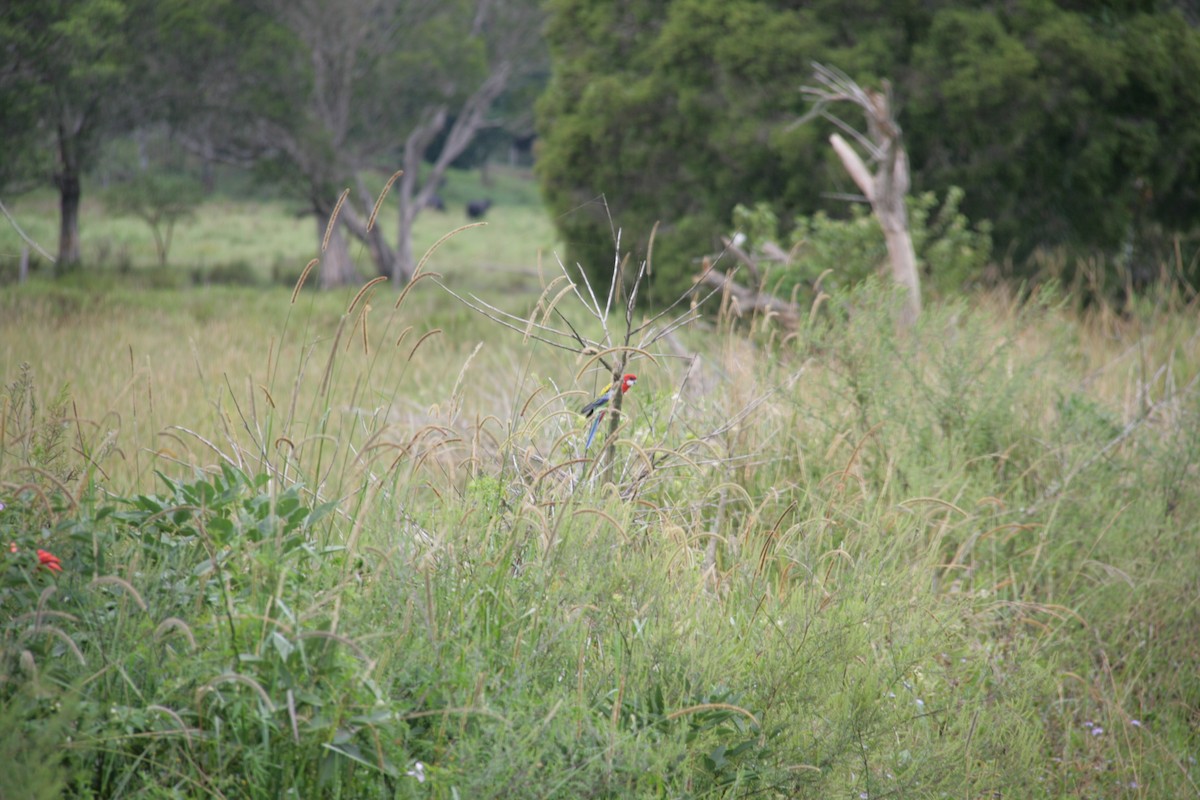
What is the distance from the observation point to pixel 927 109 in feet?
35.5

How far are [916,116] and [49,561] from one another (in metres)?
10.7

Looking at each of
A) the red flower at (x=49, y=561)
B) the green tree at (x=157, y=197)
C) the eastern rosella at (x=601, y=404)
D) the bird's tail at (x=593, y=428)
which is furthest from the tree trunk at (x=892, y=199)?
the green tree at (x=157, y=197)

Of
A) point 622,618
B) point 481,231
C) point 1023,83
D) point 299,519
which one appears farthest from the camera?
point 481,231

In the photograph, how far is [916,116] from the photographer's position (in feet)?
36.3

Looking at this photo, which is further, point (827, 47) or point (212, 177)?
point (212, 177)

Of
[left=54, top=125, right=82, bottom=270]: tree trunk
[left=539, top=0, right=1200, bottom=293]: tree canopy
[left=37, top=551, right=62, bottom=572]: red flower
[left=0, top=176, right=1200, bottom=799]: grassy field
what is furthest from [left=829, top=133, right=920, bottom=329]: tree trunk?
[left=54, top=125, right=82, bottom=270]: tree trunk

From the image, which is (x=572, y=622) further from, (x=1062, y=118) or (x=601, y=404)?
(x=1062, y=118)

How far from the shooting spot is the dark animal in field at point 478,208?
1582 inches

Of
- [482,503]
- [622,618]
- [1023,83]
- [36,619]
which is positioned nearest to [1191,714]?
[622,618]

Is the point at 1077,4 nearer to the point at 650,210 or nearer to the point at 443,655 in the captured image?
the point at 650,210

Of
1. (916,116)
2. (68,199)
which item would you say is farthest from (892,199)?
(68,199)

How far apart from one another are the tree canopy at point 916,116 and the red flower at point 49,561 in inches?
361

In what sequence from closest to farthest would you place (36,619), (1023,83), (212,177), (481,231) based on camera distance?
(36,619) → (1023,83) → (212,177) → (481,231)

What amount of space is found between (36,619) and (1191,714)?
3.34 m
